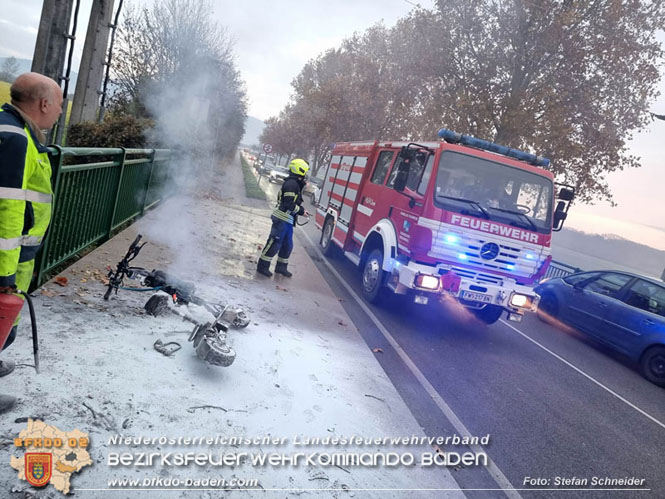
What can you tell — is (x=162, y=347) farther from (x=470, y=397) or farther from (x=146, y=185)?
(x=146, y=185)

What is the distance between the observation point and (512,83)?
1600cm

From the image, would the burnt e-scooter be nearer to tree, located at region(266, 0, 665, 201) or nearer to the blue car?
the blue car

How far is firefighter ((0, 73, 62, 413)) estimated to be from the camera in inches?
88.9

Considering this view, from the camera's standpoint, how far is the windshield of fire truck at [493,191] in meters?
6.23

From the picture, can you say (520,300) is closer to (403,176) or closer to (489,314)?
(489,314)

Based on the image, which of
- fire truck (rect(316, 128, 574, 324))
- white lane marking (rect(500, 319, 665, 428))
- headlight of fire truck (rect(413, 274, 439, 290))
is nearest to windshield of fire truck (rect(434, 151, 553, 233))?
fire truck (rect(316, 128, 574, 324))

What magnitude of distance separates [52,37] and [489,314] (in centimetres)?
766

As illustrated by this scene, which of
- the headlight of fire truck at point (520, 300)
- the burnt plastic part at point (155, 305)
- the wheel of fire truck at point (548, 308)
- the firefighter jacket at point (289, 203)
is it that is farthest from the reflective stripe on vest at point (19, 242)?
the wheel of fire truck at point (548, 308)

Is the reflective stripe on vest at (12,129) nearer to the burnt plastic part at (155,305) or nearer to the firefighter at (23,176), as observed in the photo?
the firefighter at (23,176)

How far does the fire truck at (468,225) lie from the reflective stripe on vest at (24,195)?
446 centimetres

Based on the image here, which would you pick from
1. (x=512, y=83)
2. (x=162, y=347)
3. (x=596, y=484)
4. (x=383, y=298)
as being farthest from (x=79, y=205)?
(x=512, y=83)

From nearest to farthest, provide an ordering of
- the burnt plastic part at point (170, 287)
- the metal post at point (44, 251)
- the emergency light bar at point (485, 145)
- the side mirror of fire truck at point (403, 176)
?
the metal post at point (44, 251) < the burnt plastic part at point (170, 287) < the side mirror of fire truck at point (403, 176) < the emergency light bar at point (485, 145)

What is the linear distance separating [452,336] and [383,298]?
128 cm

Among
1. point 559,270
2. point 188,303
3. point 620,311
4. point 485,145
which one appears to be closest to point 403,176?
point 485,145
